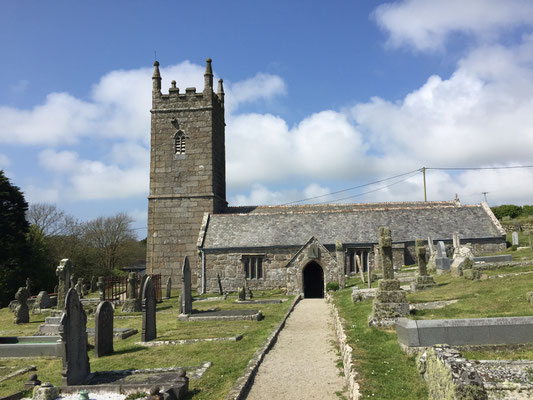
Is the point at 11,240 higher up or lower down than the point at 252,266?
higher up

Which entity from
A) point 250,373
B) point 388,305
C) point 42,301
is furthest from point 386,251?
point 42,301

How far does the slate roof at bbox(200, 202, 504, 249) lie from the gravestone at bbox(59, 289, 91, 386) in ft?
68.5

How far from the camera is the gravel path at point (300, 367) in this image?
8.35 metres

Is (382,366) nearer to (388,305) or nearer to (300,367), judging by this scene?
(300,367)

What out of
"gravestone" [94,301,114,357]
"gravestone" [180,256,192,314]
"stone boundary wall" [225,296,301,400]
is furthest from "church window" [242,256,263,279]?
"gravestone" [94,301,114,357]

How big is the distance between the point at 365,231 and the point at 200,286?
12.5 m

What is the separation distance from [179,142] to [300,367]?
28054 millimetres

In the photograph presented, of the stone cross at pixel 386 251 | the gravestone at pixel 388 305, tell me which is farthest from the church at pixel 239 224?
the gravestone at pixel 388 305

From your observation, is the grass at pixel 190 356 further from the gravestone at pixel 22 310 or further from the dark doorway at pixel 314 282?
the dark doorway at pixel 314 282

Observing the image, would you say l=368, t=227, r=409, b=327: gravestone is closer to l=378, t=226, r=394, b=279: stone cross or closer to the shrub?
l=378, t=226, r=394, b=279: stone cross

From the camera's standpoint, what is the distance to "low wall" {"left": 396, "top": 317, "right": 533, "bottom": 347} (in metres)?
8.44

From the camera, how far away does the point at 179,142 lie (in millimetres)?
35750

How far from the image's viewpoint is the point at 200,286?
1241 inches

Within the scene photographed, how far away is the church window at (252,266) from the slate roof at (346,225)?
36.1 inches
